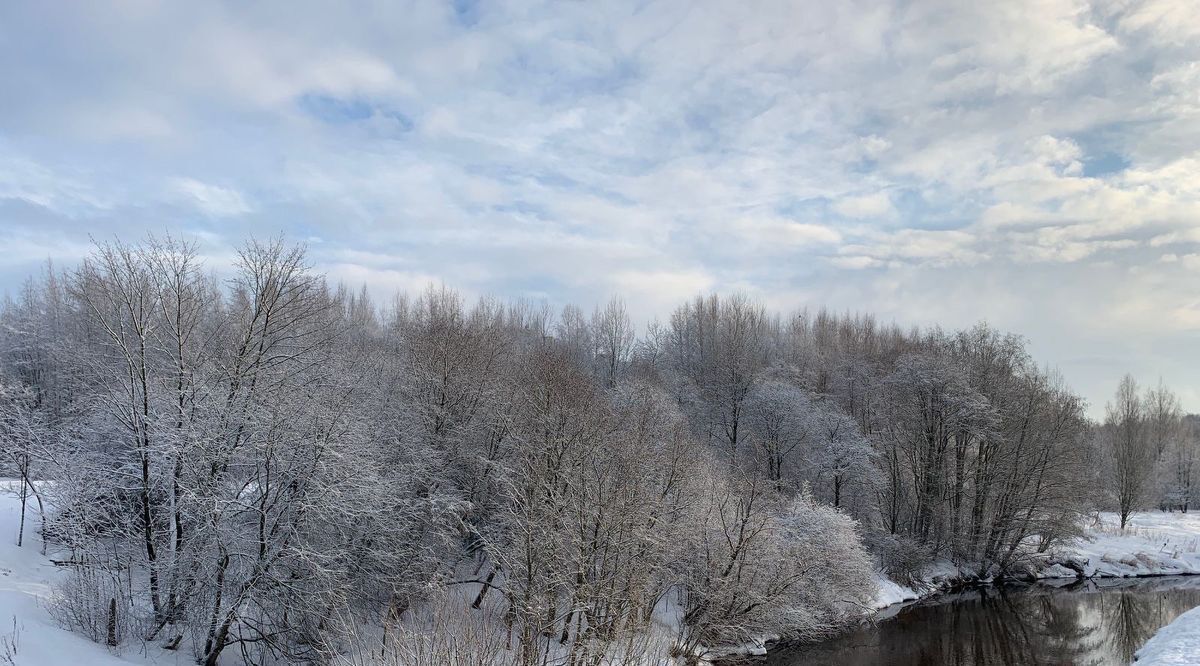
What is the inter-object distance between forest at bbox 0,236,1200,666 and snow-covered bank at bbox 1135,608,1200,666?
30.6ft

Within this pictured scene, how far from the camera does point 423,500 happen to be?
22344 millimetres

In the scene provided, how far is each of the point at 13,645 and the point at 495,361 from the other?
19897 millimetres

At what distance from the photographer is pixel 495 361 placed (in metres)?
31.4

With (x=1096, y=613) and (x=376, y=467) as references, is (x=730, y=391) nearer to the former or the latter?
(x=1096, y=613)

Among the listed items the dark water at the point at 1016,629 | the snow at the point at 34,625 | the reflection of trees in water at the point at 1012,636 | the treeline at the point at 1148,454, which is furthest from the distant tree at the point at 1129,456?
the snow at the point at 34,625

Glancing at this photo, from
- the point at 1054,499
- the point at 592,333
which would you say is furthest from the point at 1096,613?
the point at 592,333

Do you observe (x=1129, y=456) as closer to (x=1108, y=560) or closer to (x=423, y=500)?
(x=1108, y=560)

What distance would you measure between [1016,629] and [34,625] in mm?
32988

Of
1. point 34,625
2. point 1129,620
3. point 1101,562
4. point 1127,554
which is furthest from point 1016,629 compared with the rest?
point 34,625

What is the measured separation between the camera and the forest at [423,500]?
1752cm

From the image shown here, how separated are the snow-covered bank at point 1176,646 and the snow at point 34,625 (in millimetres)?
24686

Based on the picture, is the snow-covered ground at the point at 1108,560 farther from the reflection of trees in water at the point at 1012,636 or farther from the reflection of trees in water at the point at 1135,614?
the reflection of trees in water at the point at 1135,614

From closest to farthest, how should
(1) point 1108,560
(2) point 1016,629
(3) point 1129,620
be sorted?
Result: (2) point 1016,629 < (3) point 1129,620 < (1) point 1108,560

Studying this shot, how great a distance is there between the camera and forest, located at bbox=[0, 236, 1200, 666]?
17.5 m
